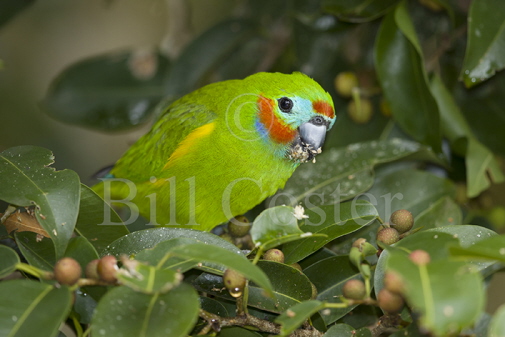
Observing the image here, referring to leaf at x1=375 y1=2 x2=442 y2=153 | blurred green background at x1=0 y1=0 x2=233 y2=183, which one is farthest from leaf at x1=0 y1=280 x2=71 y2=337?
blurred green background at x1=0 y1=0 x2=233 y2=183

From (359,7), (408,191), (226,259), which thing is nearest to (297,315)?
(226,259)

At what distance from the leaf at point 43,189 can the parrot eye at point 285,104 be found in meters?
0.74

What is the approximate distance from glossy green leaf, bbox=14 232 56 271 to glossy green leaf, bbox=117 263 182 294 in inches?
16.8

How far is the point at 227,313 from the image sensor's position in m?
1.37

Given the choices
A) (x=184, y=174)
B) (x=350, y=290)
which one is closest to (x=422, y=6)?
(x=184, y=174)

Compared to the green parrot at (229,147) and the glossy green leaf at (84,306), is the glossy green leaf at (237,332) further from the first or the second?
the green parrot at (229,147)

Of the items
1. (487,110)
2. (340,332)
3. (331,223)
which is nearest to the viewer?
(340,332)

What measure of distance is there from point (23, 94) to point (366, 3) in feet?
9.64

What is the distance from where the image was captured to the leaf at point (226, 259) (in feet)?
3.27

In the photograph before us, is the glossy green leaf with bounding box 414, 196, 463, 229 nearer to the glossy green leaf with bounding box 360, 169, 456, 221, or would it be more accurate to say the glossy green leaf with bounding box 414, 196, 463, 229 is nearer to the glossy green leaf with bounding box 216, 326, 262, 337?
the glossy green leaf with bounding box 360, 169, 456, 221

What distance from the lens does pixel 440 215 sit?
6.38 feet

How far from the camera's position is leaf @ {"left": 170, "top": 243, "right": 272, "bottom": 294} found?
997 mm

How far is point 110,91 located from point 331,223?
72.3 inches

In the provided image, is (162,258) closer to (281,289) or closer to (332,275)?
(281,289)
